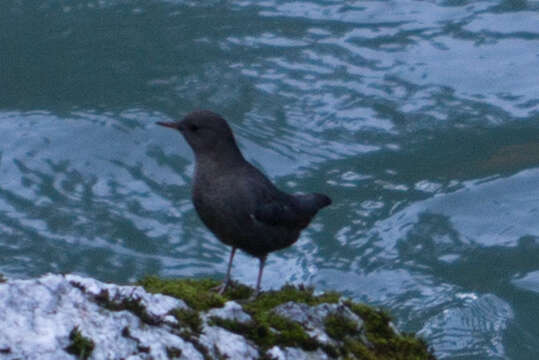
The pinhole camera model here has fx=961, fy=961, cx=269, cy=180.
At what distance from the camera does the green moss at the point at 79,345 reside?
131 inches

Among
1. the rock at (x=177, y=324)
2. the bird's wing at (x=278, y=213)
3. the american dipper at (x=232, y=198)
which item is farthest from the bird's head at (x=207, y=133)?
the rock at (x=177, y=324)

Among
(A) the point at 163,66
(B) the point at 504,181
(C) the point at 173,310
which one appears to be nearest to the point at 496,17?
(B) the point at 504,181

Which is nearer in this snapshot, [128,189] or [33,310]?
[33,310]

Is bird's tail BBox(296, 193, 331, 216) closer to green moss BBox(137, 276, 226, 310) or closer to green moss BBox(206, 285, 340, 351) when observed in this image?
green moss BBox(137, 276, 226, 310)

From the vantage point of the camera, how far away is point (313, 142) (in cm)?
921

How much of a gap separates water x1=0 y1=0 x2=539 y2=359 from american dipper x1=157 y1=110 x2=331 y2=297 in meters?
2.20

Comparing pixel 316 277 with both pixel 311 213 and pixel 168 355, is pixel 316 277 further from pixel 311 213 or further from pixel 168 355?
pixel 168 355

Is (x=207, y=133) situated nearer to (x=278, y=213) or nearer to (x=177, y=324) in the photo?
(x=278, y=213)

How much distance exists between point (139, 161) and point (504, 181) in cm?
342

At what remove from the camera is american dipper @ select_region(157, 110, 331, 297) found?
514 cm

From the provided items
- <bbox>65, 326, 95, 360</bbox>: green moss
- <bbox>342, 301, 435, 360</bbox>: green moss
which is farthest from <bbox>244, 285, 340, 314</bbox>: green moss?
<bbox>65, 326, 95, 360</bbox>: green moss

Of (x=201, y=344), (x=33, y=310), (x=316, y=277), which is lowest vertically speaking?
(x=316, y=277)

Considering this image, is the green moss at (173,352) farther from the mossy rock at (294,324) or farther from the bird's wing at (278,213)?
the bird's wing at (278,213)

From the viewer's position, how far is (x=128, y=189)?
8.77m
